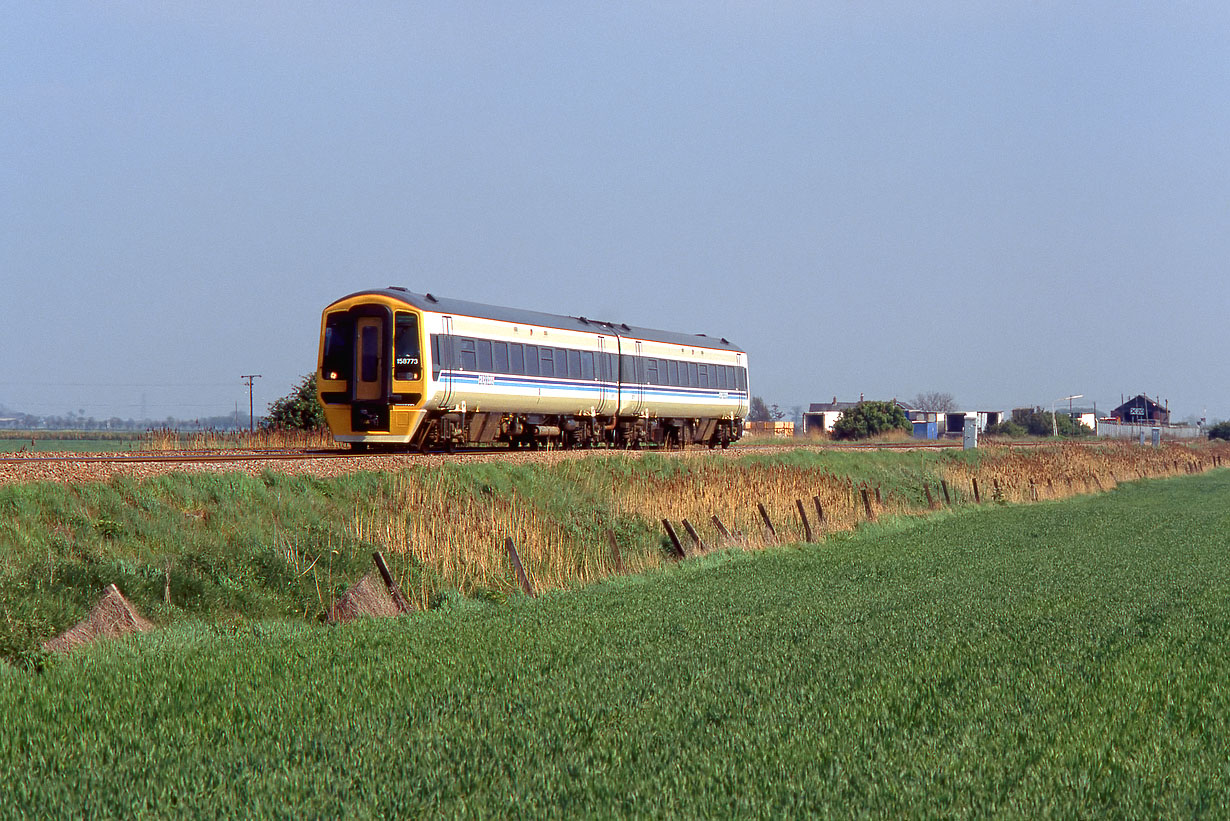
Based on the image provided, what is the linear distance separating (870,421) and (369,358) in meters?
51.1

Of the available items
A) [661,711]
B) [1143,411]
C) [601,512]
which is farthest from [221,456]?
[1143,411]

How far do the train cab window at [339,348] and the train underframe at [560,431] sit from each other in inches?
65.3

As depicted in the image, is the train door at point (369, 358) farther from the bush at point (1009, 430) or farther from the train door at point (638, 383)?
the bush at point (1009, 430)

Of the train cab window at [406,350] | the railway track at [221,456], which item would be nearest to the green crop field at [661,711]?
the railway track at [221,456]

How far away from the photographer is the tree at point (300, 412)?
36.5m

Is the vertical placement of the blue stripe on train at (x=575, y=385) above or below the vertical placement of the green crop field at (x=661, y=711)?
above

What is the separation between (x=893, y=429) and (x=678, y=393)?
1544 inches

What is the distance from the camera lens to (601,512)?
1948 centimetres

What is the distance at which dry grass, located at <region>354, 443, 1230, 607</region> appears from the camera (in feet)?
47.6

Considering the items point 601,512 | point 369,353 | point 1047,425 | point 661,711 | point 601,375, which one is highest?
point 369,353

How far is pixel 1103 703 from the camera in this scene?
755 cm

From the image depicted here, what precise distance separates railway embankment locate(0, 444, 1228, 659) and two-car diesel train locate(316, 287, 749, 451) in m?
2.71

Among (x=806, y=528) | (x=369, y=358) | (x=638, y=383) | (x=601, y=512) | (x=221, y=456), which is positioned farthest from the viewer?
(x=638, y=383)

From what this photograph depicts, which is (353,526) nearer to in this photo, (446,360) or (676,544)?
(676,544)
